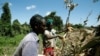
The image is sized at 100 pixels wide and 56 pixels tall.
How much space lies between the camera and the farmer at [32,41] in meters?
3.44

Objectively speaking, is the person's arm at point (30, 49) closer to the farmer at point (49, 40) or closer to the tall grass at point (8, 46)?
the farmer at point (49, 40)

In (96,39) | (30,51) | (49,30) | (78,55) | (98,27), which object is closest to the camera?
(30,51)

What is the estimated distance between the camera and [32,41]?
349 centimetres

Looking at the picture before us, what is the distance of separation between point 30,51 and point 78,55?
4.60 ft

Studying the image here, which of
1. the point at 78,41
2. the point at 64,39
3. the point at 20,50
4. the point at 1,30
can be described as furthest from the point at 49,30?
the point at 1,30

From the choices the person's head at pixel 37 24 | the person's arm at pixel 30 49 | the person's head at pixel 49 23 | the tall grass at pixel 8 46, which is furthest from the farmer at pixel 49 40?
the tall grass at pixel 8 46

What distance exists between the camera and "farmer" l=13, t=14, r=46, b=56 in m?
3.44

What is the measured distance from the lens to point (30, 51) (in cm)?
343

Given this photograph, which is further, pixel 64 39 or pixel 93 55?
pixel 64 39

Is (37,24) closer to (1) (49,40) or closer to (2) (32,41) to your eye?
(2) (32,41)

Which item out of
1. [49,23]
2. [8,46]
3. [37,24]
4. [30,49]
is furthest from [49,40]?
[8,46]

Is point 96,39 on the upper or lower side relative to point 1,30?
lower

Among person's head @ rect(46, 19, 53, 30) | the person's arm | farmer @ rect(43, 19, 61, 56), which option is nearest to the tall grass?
farmer @ rect(43, 19, 61, 56)

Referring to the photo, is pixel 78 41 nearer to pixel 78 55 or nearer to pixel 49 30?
pixel 78 55
